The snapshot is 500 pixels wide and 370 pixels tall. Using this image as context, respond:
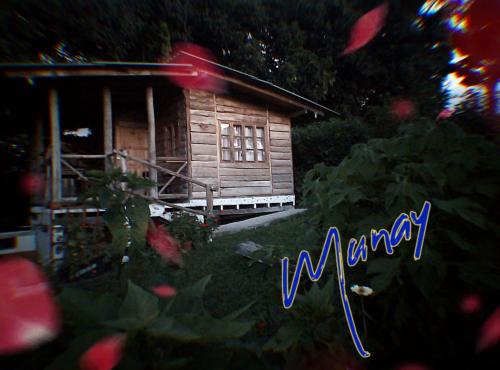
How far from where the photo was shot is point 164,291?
74 cm

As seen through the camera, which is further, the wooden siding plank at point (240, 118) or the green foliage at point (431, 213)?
the wooden siding plank at point (240, 118)

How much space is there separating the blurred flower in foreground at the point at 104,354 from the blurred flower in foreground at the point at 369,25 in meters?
1.26

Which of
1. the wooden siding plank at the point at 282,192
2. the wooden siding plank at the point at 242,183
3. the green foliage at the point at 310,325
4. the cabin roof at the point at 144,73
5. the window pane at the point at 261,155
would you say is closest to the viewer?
the green foliage at the point at 310,325

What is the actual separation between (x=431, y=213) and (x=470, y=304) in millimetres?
347

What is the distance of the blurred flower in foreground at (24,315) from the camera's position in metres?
0.49

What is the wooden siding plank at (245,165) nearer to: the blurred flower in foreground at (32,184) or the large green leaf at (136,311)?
the blurred flower in foreground at (32,184)

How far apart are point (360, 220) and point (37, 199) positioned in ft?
29.5

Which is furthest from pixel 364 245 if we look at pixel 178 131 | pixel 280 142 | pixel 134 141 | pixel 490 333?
pixel 134 141

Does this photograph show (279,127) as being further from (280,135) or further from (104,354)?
(104,354)

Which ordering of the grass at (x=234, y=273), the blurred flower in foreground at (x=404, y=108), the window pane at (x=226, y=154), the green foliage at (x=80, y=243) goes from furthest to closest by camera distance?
1. the window pane at (x=226, y=154)
2. the green foliage at (x=80, y=243)
3. the blurred flower in foreground at (x=404, y=108)
4. the grass at (x=234, y=273)

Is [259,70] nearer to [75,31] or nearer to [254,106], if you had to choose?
[254,106]

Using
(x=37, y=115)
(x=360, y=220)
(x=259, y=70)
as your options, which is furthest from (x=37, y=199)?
(x=259, y=70)

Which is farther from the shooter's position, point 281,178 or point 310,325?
point 281,178

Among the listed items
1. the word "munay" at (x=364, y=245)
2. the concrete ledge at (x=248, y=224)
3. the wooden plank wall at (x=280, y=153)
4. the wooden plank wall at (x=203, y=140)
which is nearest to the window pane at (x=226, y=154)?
the wooden plank wall at (x=203, y=140)
